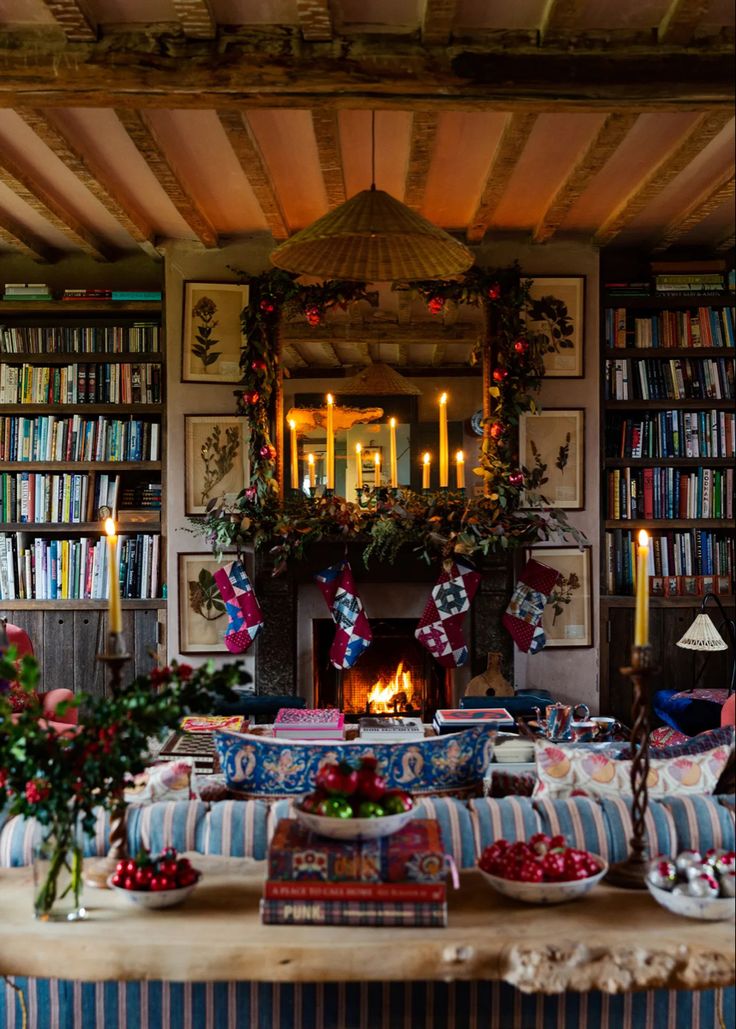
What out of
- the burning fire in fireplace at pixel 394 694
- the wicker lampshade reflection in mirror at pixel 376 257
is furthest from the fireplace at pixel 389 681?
the wicker lampshade reflection in mirror at pixel 376 257

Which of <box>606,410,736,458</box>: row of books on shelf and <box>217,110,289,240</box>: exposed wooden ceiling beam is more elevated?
<box>217,110,289,240</box>: exposed wooden ceiling beam

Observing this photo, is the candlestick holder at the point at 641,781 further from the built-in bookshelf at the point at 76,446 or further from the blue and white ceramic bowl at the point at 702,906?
the built-in bookshelf at the point at 76,446

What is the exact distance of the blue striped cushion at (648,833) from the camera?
211 centimetres

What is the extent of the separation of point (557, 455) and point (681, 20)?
8.99 feet

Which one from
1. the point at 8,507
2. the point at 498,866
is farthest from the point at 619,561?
the point at 498,866

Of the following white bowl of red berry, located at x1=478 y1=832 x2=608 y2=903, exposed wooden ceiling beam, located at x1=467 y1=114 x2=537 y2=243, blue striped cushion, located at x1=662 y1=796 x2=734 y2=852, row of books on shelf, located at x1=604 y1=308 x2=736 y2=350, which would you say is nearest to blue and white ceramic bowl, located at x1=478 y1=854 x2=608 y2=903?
white bowl of red berry, located at x1=478 y1=832 x2=608 y2=903

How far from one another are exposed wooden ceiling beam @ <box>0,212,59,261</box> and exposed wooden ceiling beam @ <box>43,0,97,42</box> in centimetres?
199

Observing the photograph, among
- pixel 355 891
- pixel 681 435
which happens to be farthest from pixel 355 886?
pixel 681 435

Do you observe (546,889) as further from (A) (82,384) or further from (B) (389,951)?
(A) (82,384)

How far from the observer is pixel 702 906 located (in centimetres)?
177

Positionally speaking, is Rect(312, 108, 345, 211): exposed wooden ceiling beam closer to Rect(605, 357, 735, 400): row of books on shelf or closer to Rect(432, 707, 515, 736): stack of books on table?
Rect(605, 357, 735, 400): row of books on shelf

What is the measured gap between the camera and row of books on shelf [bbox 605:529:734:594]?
5527 mm

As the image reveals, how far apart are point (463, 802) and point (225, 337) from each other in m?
→ 3.77

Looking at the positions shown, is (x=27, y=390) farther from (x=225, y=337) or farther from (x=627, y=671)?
(x=627, y=671)
